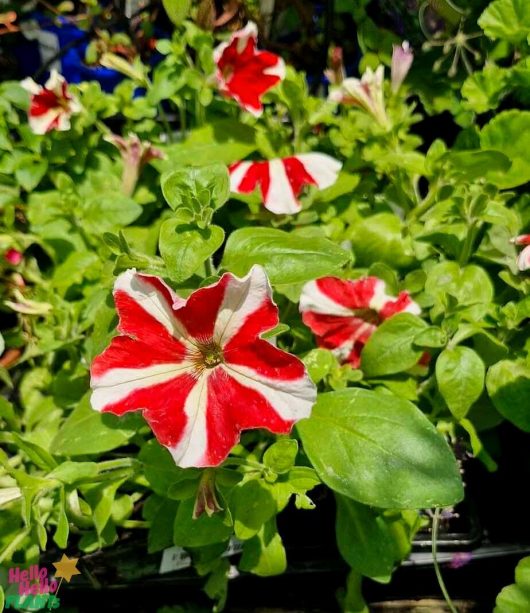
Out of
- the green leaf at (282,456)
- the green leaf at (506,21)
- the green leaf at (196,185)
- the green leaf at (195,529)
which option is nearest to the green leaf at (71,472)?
the green leaf at (195,529)

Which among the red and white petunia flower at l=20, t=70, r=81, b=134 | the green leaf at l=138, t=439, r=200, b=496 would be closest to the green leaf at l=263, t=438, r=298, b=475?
the green leaf at l=138, t=439, r=200, b=496

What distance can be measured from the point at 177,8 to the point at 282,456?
0.84 meters

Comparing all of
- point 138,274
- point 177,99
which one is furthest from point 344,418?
point 177,99

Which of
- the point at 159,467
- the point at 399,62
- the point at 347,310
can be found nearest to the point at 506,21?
the point at 399,62

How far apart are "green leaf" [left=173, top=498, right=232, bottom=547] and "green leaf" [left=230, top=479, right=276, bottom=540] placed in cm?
2

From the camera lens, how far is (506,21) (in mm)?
1059

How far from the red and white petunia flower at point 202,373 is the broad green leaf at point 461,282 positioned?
0.41 m

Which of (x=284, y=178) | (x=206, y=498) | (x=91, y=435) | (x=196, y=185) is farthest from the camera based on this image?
(x=284, y=178)

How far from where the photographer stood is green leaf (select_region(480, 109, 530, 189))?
1016 mm

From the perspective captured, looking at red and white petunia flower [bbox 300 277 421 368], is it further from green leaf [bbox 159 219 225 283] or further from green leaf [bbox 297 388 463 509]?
green leaf [bbox 159 219 225 283]

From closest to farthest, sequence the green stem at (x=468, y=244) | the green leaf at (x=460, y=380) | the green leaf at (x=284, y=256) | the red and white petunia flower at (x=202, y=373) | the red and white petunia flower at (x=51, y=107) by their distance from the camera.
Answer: the red and white petunia flower at (x=202, y=373) → the green leaf at (x=284, y=256) → the green leaf at (x=460, y=380) → the green stem at (x=468, y=244) → the red and white petunia flower at (x=51, y=107)

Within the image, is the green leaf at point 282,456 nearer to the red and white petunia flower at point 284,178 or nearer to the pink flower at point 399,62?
the red and white petunia flower at point 284,178

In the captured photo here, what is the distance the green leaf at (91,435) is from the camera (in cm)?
88

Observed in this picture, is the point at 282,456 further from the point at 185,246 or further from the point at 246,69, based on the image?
the point at 246,69
